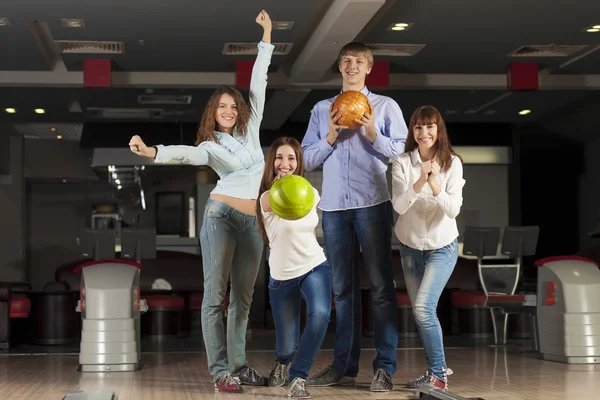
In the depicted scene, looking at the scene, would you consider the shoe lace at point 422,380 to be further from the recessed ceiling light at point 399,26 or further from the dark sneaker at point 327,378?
the recessed ceiling light at point 399,26

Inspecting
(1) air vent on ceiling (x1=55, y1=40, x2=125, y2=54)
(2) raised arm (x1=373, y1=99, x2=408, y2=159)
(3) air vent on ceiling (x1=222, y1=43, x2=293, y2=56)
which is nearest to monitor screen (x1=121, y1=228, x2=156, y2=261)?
(1) air vent on ceiling (x1=55, y1=40, x2=125, y2=54)

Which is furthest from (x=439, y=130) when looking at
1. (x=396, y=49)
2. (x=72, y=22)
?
(x=396, y=49)

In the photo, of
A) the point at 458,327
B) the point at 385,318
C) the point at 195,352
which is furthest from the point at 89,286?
the point at 458,327

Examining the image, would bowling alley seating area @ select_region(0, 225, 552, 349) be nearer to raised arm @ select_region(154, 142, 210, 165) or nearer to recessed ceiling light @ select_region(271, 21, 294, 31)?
recessed ceiling light @ select_region(271, 21, 294, 31)

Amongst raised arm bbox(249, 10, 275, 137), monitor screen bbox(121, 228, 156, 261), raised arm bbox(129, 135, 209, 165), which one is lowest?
monitor screen bbox(121, 228, 156, 261)

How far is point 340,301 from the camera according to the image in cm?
427

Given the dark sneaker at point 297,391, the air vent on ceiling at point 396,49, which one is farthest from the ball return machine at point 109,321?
the air vent on ceiling at point 396,49

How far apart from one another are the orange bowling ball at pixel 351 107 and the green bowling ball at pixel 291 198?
430mm

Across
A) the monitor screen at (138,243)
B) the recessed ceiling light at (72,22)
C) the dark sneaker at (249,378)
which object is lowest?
the dark sneaker at (249,378)

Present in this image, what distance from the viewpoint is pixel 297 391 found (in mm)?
3869

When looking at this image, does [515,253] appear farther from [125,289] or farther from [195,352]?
[125,289]

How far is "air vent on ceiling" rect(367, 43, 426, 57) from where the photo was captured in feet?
27.3

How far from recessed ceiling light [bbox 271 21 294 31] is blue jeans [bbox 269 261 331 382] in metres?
3.78

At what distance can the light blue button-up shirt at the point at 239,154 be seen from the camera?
407 cm
